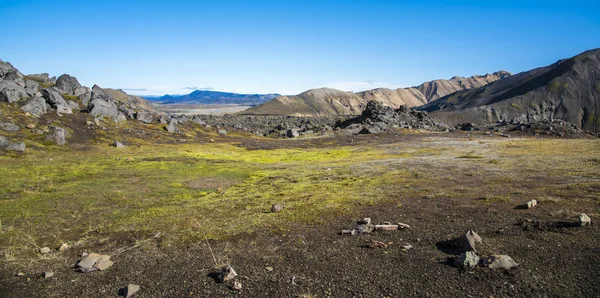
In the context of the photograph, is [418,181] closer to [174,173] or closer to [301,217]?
[301,217]

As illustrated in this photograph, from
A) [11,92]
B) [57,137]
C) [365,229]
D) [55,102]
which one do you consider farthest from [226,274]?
[55,102]

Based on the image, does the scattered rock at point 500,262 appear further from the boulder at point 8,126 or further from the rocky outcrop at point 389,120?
the rocky outcrop at point 389,120

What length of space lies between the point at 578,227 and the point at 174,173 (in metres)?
34.4

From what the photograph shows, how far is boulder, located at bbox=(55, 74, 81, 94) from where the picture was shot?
92.8m

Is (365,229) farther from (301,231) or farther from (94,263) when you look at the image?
(94,263)

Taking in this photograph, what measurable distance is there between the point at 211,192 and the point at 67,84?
9058 cm

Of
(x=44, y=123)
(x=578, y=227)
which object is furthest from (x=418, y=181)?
(x=44, y=123)

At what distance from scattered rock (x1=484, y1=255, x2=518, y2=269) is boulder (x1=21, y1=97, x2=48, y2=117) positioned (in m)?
77.0

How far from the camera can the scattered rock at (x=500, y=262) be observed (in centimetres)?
1264

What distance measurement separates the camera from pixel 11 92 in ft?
210

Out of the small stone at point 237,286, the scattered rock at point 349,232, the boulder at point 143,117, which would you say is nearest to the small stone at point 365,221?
the scattered rock at point 349,232

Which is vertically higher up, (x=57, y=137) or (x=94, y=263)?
(x=57, y=137)

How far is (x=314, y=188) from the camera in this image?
2927 centimetres

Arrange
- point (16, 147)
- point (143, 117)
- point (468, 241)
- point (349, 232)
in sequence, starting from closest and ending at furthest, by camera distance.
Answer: point (468, 241), point (349, 232), point (16, 147), point (143, 117)
